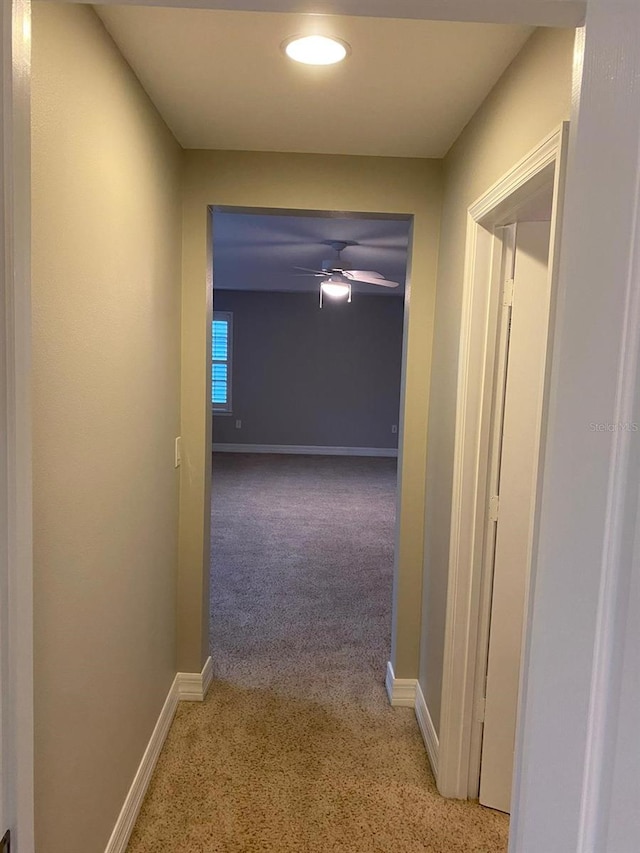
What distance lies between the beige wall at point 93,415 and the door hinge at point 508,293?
1.18m

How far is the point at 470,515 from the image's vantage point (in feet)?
7.03

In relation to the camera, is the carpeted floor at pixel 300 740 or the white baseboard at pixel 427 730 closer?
the carpeted floor at pixel 300 740

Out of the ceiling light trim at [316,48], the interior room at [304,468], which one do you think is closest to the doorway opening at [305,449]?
the interior room at [304,468]

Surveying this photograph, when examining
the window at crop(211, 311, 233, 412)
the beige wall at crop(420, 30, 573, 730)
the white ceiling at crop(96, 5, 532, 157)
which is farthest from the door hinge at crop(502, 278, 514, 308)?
the window at crop(211, 311, 233, 412)

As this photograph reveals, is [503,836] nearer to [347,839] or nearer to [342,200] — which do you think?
[347,839]

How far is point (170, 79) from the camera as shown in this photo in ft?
6.28

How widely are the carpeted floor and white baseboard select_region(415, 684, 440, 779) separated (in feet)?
0.14

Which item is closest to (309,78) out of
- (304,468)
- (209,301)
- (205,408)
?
(209,301)

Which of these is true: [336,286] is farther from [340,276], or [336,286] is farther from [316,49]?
[316,49]

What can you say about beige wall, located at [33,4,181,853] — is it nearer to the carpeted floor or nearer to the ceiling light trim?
the carpeted floor

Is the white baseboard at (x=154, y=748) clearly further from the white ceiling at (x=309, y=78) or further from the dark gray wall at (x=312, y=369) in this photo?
the dark gray wall at (x=312, y=369)

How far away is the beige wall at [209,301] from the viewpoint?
2.61m

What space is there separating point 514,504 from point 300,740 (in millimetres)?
1353

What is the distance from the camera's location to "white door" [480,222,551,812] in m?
2.04
